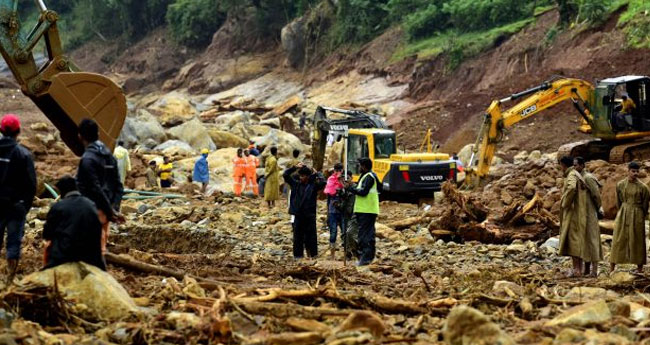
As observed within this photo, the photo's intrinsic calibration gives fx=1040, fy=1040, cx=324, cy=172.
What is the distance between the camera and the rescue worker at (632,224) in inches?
461

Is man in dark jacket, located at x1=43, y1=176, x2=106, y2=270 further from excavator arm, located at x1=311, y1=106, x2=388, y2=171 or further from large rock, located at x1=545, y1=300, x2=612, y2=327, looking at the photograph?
excavator arm, located at x1=311, y1=106, x2=388, y2=171

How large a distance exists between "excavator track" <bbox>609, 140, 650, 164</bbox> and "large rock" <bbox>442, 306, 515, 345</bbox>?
16603 mm

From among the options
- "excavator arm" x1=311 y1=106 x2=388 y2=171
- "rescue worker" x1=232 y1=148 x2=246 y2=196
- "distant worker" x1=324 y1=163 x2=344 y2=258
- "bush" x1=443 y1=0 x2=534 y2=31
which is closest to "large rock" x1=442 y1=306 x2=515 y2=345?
"distant worker" x1=324 y1=163 x2=344 y2=258

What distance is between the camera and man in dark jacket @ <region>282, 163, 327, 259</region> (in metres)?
13.4

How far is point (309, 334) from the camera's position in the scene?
689 cm

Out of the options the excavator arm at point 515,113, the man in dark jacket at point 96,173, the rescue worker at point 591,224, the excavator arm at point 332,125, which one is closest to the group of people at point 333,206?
the rescue worker at point 591,224

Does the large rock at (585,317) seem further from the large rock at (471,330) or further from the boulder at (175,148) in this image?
the boulder at (175,148)

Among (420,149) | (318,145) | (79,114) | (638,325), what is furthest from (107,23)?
(638,325)

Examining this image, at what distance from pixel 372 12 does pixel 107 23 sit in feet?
85.5

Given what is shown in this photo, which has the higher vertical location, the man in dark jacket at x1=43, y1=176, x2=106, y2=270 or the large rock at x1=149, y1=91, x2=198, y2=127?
the large rock at x1=149, y1=91, x2=198, y2=127

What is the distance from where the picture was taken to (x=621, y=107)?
22.8 metres

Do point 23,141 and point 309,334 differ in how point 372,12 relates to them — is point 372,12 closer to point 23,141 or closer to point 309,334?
point 23,141

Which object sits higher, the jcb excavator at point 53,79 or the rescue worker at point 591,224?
the jcb excavator at point 53,79

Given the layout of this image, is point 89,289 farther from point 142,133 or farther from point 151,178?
point 142,133
